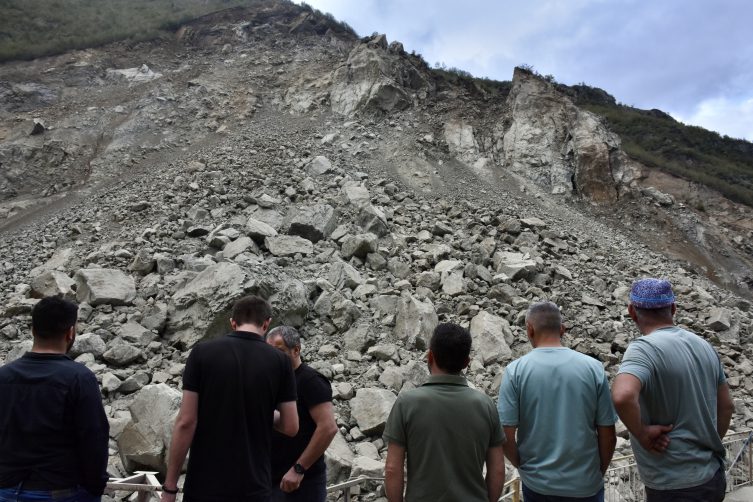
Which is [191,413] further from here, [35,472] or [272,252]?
[272,252]

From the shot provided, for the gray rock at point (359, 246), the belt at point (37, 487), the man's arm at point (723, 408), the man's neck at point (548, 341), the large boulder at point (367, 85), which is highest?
the large boulder at point (367, 85)

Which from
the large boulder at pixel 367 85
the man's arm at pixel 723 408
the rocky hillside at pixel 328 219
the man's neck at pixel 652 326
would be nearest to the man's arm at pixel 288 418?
the man's neck at pixel 652 326

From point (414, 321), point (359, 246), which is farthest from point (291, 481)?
point (359, 246)

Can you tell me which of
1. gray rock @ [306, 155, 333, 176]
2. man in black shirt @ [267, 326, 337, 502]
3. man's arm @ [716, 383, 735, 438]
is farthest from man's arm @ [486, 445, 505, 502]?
gray rock @ [306, 155, 333, 176]

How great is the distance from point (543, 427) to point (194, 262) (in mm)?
8446

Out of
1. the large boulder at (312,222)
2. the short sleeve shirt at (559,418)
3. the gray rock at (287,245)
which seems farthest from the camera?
the large boulder at (312,222)

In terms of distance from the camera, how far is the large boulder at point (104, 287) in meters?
8.59

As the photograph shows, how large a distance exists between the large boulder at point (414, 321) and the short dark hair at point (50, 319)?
6301mm

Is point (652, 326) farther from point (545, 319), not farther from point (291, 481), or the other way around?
point (291, 481)

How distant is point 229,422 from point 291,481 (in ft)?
2.19

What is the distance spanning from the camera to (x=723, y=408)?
284 cm

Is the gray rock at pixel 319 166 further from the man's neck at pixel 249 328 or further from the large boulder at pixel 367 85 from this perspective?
the man's neck at pixel 249 328

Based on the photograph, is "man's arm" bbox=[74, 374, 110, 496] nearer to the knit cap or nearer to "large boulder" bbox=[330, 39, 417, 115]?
the knit cap

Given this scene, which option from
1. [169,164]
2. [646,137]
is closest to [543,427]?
[169,164]
